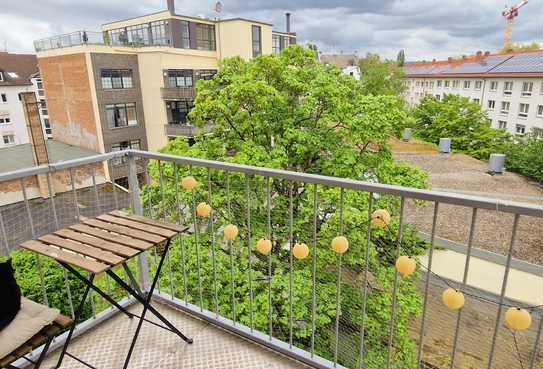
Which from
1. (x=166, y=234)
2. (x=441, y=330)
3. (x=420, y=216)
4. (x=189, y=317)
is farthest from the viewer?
(x=420, y=216)

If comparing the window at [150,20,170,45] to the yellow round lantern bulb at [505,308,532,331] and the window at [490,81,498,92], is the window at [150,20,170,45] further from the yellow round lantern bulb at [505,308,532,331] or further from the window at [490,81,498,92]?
the window at [490,81,498,92]

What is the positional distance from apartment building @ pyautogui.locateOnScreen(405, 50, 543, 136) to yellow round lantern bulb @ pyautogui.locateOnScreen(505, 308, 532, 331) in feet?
103

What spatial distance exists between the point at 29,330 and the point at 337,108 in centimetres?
783

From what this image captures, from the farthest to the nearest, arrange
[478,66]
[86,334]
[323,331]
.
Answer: [478,66]
[323,331]
[86,334]

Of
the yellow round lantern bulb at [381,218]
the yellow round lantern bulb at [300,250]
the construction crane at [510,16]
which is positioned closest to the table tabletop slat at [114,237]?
→ the yellow round lantern bulb at [300,250]

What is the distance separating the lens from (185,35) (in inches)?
846

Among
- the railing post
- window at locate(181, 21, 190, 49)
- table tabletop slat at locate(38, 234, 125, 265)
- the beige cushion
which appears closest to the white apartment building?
window at locate(181, 21, 190, 49)

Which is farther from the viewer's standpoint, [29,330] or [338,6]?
[338,6]

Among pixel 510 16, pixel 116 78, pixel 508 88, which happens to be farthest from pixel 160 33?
pixel 510 16

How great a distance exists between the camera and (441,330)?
507cm

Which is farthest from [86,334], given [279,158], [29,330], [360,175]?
[360,175]

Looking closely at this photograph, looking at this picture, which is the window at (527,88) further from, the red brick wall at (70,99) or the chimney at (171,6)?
the red brick wall at (70,99)

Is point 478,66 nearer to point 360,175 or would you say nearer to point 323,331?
point 360,175

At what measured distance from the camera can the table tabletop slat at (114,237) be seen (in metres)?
1.87
